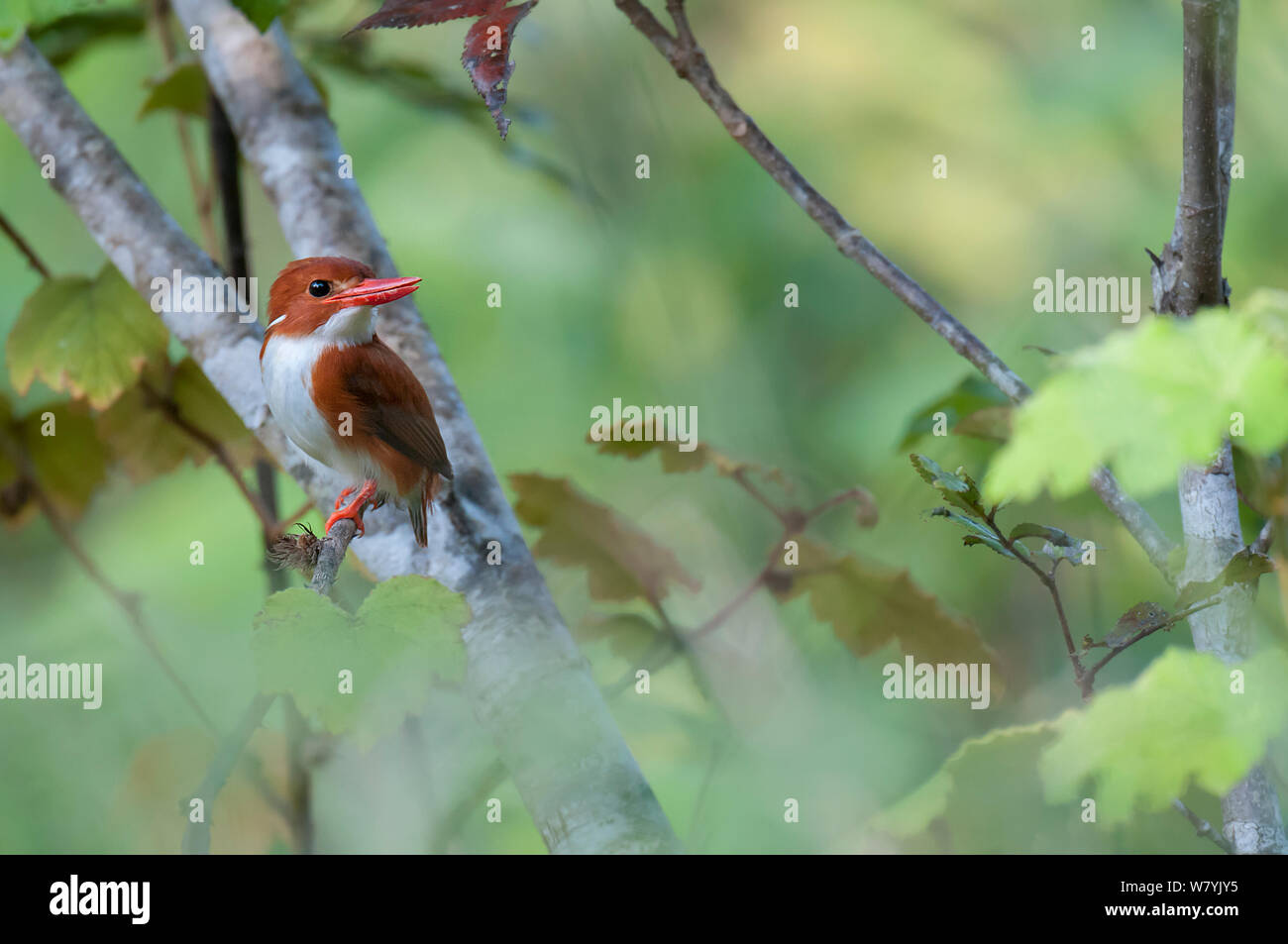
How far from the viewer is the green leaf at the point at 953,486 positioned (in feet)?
1.95

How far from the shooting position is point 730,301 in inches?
83.0

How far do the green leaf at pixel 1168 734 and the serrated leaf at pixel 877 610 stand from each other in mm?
551

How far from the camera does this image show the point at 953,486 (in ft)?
1.96

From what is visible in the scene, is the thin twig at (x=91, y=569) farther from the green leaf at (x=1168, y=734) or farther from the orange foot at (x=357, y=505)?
the green leaf at (x=1168, y=734)

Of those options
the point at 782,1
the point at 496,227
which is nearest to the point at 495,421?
the point at 496,227

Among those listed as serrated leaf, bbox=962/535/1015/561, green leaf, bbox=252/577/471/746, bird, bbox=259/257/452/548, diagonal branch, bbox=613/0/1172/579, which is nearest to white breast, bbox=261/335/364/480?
bird, bbox=259/257/452/548

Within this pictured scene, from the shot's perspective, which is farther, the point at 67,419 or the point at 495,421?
the point at 495,421

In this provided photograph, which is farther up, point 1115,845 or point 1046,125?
point 1046,125

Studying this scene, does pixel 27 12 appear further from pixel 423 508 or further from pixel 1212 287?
pixel 1212 287

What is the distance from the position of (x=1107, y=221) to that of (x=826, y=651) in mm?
Result: 1027

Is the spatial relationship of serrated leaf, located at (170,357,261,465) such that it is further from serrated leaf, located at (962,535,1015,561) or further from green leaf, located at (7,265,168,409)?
serrated leaf, located at (962,535,1015,561)

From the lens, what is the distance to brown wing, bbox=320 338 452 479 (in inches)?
30.0

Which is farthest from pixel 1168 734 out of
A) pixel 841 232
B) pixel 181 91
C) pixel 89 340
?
pixel 181 91
